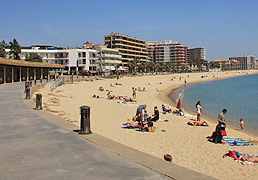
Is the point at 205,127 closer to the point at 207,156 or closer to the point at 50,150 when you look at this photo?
the point at 207,156

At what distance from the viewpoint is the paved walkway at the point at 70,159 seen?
5379mm

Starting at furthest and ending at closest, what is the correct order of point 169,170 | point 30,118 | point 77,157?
1. point 30,118
2. point 77,157
3. point 169,170

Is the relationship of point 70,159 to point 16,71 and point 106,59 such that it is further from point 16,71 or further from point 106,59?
point 106,59

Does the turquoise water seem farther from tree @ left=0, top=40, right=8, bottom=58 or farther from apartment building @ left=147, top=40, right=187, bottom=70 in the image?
apartment building @ left=147, top=40, right=187, bottom=70

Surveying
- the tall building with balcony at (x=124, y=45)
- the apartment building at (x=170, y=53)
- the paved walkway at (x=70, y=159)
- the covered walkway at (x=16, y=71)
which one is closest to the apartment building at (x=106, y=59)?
the tall building with balcony at (x=124, y=45)

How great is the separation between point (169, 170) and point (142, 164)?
65 centimetres

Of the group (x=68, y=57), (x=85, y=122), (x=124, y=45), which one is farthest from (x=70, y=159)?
(x=124, y=45)

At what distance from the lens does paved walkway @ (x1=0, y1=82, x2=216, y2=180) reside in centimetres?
538

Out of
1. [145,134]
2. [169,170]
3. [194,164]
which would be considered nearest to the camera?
[169,170]

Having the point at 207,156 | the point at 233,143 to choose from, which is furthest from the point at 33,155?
the point at 233,143

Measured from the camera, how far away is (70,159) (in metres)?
6.28

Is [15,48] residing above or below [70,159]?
above

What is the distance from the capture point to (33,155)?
6.53 metres

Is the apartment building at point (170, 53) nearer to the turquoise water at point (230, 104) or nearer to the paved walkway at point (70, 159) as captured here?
the turquoise water at point (230, 104)
